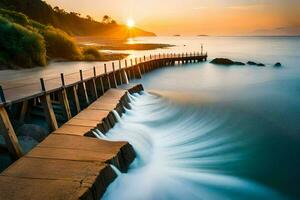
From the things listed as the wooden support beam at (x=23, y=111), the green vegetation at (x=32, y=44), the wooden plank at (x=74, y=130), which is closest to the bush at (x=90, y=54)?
the green vegetation at (x=32, y=44)

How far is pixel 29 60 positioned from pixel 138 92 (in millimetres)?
17042

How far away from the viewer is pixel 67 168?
278 inches

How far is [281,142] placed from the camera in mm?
12625

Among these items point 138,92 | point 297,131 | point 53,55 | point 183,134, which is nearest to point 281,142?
point 297,131

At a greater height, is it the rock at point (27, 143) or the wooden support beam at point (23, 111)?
the wooden support beam at point (23, 111)

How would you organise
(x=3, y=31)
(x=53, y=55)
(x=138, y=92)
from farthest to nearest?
1. (x=53, y=55)
2. (x=3, y=31)
3. (x=138, y=92)

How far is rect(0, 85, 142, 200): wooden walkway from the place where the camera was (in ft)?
19.9

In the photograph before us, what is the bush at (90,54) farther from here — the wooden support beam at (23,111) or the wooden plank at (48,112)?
the wooden plank at (48,112)

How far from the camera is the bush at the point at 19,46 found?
98.2ft

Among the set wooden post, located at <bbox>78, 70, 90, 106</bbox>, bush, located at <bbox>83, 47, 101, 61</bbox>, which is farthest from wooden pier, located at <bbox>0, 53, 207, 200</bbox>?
bush, located at <bbox>83, 47, 101, 61</bbox>

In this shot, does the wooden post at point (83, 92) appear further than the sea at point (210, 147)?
Yes

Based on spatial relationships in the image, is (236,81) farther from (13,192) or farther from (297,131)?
(13,192)

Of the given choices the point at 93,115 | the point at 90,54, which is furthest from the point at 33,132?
the point at 90,54

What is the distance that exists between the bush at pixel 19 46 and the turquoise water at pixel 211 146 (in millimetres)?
17551
